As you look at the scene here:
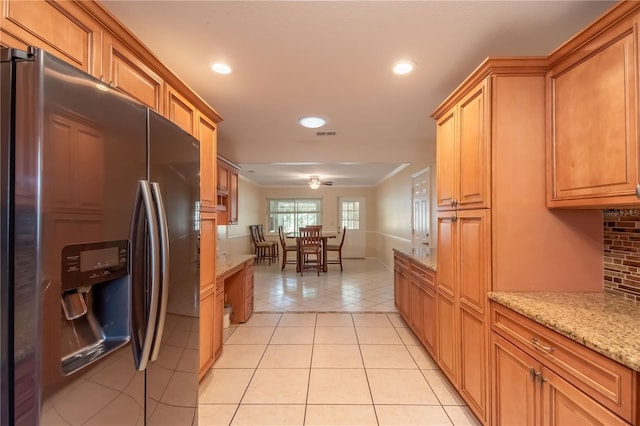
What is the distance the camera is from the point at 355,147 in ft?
13.0

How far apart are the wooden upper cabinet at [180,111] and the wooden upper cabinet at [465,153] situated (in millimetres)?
1843

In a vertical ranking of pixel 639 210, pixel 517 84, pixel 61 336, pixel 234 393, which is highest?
pixel 517 84

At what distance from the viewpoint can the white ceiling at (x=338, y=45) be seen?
1469 millimetres

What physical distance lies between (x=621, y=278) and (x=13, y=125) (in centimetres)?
257

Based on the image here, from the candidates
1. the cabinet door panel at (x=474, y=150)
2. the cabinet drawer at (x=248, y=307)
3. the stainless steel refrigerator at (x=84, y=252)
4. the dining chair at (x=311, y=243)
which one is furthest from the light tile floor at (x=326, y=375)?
the dining chair at (x=311, y=243)

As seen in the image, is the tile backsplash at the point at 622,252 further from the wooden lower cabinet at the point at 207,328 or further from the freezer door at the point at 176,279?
the wooden lower cabinet at the point at 207,328

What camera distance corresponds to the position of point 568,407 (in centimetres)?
110

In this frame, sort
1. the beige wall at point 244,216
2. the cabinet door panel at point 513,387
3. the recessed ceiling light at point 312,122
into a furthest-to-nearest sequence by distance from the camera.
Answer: the beige wall at point 244,216 → the recessed ceiling light at point 312,122 → the cabinet door panel at point 513,387

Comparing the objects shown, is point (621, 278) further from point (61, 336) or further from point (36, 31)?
point (36, 31)

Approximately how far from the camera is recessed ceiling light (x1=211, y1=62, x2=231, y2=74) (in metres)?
2.00

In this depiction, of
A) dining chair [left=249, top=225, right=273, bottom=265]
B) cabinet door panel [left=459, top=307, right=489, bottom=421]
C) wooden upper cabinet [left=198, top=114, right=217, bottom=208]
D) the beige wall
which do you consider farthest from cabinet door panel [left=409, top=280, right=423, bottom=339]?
dining chair [left=249, top=225, right=273, bottom=265]

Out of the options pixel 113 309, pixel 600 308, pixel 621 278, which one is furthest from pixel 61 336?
pixel 621 278

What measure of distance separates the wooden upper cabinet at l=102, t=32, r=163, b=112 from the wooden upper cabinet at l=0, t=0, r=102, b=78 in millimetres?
47

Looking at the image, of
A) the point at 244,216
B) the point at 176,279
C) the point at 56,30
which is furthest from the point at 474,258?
the point at 244,216
